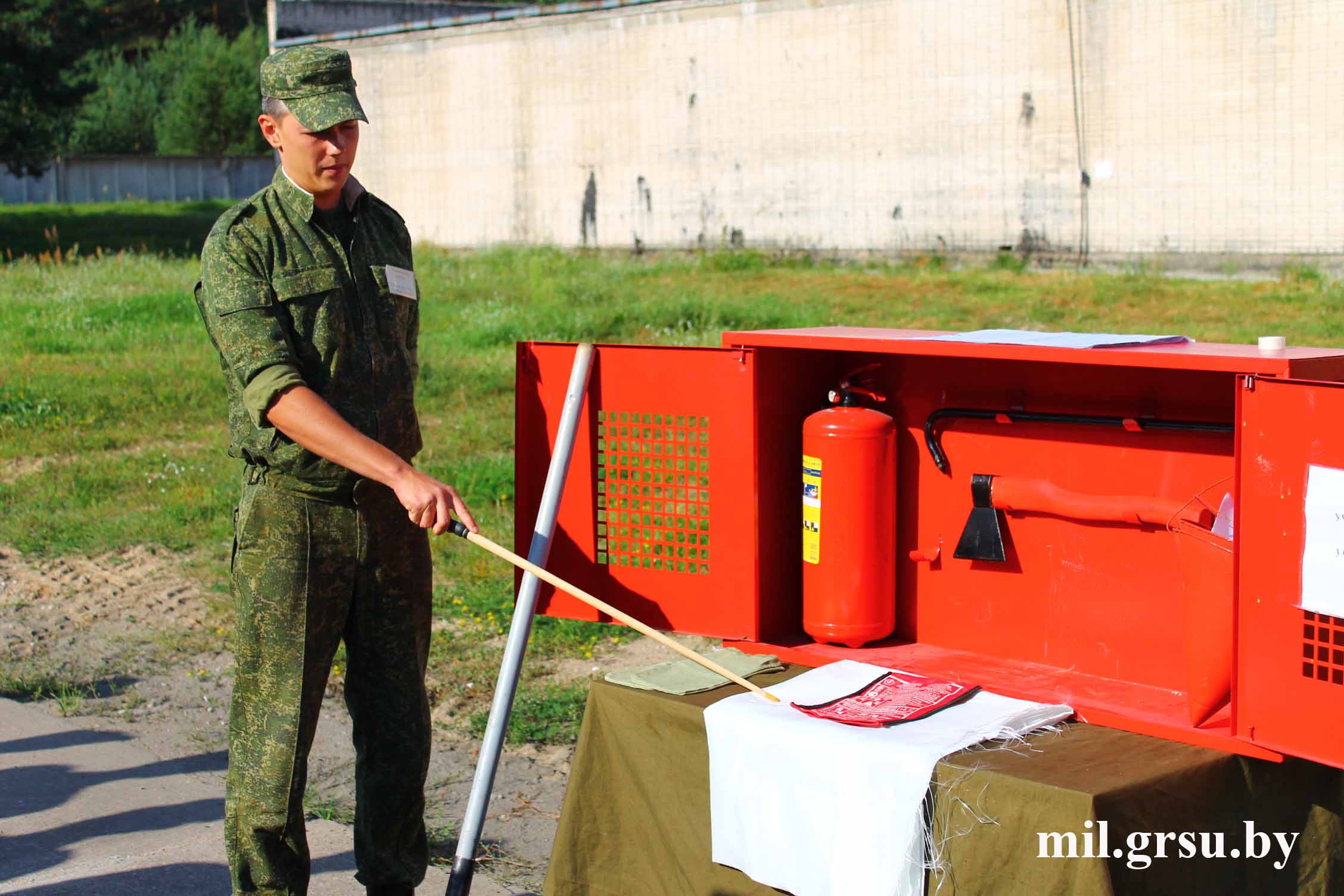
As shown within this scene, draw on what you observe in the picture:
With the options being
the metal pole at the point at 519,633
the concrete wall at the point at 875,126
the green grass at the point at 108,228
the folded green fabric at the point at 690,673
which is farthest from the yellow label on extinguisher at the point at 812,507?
the green grass at the point at 108,228

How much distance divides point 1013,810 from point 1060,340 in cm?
105

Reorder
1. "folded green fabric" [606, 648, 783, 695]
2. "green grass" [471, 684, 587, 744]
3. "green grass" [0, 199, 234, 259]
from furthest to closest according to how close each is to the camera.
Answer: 1. "green grass" [0, 199, 234, 259]
2. "green grass" [471, 684, 587, 744]
3. "folded green fabric" [606, 648, 783, 695]

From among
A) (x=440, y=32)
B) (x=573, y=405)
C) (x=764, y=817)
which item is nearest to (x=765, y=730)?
(x=764, y=817)

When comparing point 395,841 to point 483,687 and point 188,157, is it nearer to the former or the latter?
point 483,687

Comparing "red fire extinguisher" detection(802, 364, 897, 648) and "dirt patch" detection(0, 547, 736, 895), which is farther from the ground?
"red fire extinguisher" detection(802, 364, 897, 648)

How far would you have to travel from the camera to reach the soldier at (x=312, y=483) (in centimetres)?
286

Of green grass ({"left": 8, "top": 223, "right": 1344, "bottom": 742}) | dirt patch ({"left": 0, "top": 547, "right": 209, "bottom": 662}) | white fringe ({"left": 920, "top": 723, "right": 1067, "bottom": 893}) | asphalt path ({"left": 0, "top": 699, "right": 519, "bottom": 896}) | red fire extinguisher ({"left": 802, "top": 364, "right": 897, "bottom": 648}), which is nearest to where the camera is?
white fringe ({"left": 920, "top": 723, "right": 1067, "bottom": 893})

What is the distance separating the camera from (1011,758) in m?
2.54

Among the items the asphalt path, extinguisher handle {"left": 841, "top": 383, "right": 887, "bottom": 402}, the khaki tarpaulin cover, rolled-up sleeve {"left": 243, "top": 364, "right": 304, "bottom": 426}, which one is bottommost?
the asphalt path

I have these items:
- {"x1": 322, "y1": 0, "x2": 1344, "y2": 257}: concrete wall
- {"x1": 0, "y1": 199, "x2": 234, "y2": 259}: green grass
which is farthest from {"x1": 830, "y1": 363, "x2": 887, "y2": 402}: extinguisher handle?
{"x1": 0, "y1": 199, "x2": 234, "y2": 259}: green grass

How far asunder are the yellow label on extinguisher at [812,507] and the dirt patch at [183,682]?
95 cm

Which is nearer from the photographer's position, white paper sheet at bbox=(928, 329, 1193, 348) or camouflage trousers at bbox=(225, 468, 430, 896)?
white paper sheet at bbox=(928, 329, 1193, 348)

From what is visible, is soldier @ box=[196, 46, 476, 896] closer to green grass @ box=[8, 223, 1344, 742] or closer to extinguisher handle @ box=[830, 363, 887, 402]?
extinguisher handle @ box=[830, 363, 887, 402]

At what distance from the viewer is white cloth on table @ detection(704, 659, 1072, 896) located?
251cm
